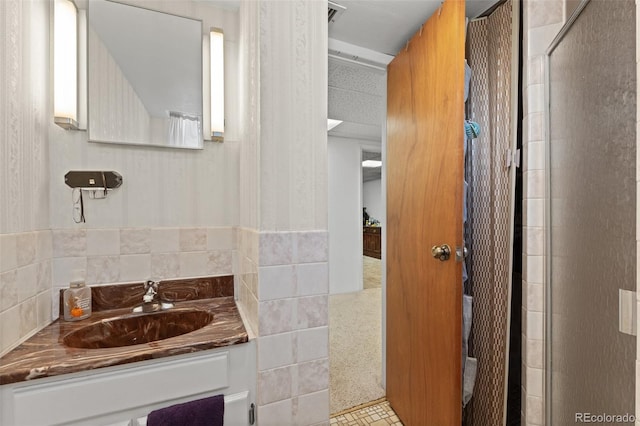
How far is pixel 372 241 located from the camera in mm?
7309

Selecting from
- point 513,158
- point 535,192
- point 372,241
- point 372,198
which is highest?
point 372,198

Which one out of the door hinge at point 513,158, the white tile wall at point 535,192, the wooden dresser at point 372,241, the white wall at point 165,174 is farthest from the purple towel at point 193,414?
the wooden dresser at point 372,241

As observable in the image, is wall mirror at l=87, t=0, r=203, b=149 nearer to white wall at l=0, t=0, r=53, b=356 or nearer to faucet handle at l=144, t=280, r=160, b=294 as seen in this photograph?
white wall at l=0, t=0, r=53, b=356

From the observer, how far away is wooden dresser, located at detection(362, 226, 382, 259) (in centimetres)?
711

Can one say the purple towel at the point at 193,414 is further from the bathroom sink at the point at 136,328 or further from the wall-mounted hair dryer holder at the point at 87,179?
the wall-mounted hair dryer holder at the point at 87,179

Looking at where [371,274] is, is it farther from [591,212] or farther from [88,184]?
[88,184]

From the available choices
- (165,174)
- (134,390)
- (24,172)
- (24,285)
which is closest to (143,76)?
(165,174)

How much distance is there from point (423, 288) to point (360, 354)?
1152mm

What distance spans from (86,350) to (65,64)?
1.13m

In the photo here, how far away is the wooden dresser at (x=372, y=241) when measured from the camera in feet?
23.3

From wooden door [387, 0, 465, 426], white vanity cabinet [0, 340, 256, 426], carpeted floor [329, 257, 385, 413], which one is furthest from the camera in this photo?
carpeted floor [329, 257, 385, 413]

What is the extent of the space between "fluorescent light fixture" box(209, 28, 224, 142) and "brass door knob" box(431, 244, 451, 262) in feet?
3.77

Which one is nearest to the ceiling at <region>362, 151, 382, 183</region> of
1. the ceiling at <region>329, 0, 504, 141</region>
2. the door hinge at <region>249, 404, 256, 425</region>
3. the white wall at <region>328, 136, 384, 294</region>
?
the white wall at <region>328, 136, 384, 294</region>

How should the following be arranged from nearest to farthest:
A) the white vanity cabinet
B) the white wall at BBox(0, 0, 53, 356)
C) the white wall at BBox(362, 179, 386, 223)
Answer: the white vanity cabinet, the white wall at BBox(0, 0, 53, 356), the white wall at BBox(362, 179, 386, 223)
